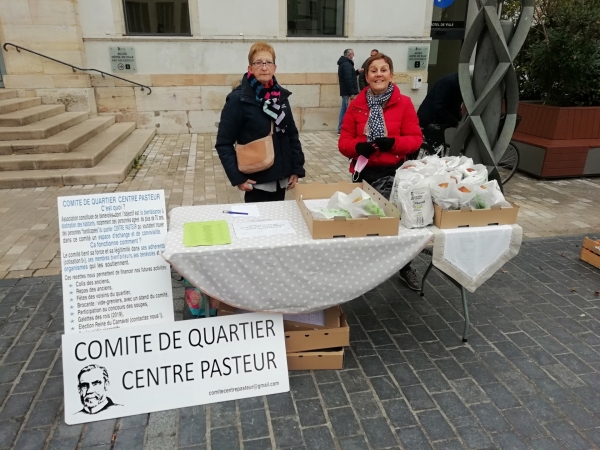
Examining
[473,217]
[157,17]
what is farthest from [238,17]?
[473,217]

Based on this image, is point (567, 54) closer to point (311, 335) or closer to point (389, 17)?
point (389, 17)

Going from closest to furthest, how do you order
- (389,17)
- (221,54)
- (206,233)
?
(206,233)
(221,54)
(389,17)

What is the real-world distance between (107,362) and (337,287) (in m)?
1.31

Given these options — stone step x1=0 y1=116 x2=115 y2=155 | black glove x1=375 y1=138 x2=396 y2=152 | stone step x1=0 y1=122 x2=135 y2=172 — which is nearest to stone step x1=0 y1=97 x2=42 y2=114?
stone step x1=0 y1=116 x2=115 y2=155

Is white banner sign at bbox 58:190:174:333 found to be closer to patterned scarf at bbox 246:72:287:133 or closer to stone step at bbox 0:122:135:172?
patterned scarf at bbox 246:72:287:133

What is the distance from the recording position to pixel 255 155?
3203 mm

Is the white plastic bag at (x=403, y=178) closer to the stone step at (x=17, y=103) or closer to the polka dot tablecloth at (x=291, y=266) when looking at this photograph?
the polka dot tablecloth at (x=291, y=266)

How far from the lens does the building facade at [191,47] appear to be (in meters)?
9.13

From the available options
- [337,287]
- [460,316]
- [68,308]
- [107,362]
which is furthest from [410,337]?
[68,308]

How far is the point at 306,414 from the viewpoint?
7.98ft

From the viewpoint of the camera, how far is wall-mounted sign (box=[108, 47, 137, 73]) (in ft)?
32.0

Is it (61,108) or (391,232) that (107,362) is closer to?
(391,232)

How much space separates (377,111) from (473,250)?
116 centimetres

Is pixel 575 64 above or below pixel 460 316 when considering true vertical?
above
